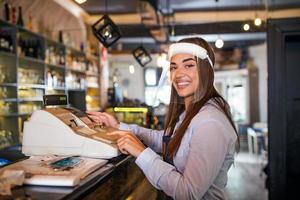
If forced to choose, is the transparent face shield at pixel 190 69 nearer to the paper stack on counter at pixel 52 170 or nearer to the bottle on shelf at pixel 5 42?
the paper stack on counter at pixel 52 170

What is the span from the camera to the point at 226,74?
33.9ft

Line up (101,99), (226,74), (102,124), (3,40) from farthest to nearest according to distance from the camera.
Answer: (226,74)
(101,99)
(3,40)
(102,124)

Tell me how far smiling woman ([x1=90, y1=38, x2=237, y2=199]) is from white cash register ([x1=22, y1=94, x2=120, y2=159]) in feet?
0.26

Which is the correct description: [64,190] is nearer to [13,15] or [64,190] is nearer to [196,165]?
[196,165]

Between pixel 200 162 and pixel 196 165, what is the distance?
0.02m

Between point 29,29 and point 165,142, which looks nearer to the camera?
point 165,142

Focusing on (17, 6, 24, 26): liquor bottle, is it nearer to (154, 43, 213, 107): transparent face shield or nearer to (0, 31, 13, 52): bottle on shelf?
(0, 31, 13, 52): bottle on shelf

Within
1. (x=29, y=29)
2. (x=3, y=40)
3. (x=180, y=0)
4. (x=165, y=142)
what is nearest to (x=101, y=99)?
(x=180, y=0)

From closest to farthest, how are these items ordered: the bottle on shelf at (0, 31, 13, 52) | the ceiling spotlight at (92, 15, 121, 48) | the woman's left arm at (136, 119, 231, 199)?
the woman's left arm at (136, 119, 231, 199)
the bottle on shelf at (0, 31, 13, 52)
the ceiling spotlight at (92, 15, 121, 48)

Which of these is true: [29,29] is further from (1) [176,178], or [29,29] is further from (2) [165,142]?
(1) [176,178]

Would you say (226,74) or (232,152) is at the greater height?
(226,74)

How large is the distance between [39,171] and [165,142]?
622 mm

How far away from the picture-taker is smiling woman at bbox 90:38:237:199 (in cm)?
122

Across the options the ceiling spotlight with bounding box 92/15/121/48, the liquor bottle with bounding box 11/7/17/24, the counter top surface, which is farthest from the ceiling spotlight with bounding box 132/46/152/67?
the counter top surface
